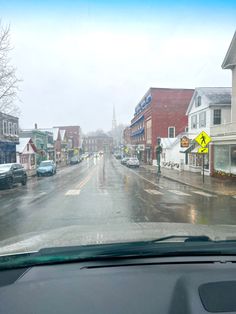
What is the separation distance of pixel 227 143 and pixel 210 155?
123 inches

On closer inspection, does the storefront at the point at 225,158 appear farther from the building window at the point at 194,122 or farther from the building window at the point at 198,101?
the building window at the point at 194,122

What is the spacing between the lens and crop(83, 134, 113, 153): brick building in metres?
173

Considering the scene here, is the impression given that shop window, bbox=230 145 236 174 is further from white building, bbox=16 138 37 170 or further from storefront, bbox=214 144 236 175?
white building, bbox=16 138 37 170

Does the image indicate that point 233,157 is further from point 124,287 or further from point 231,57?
point 124,287

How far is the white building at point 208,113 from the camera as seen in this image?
27.4 metres

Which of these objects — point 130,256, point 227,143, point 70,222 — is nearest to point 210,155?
point 227,143

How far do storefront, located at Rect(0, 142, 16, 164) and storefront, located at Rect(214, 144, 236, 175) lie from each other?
70.7 feet

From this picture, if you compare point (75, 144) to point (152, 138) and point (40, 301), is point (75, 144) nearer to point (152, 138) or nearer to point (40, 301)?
point (152, 138)

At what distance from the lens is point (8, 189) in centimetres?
1952

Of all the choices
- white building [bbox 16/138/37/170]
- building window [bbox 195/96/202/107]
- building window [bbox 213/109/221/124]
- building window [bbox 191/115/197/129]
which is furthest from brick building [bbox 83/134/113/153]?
building window [bbox 213/109/221/124]

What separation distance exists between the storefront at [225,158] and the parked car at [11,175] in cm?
1496

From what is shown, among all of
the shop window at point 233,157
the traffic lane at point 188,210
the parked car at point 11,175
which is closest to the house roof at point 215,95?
the shop window at point 233,157

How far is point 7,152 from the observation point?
3553 cm

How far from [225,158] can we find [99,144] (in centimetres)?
15011
